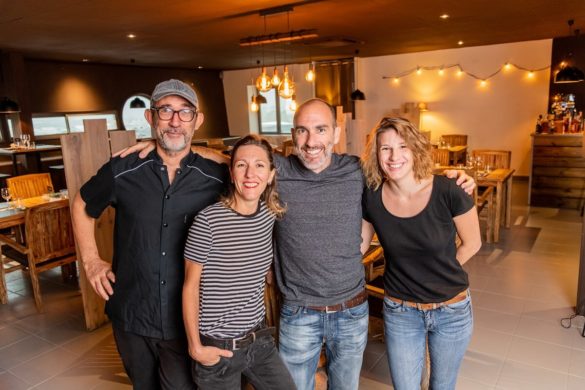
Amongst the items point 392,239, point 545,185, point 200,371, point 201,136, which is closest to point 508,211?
point 545,185

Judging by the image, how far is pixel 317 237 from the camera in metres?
1.78

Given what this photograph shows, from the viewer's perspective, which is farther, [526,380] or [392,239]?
[526,380]

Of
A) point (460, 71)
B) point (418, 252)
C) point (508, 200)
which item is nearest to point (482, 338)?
point (418, 252)

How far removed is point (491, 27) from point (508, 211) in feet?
10.2

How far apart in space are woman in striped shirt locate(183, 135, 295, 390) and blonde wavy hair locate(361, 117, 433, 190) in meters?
0.45

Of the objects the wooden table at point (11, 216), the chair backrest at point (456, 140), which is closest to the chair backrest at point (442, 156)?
the chair backrest at point (456, 140)

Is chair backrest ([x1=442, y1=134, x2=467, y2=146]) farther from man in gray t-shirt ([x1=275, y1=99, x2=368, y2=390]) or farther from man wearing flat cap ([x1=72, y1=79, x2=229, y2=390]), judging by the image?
man wearing flat cap ([x1=72, y1=79, x2=229, y2=390])

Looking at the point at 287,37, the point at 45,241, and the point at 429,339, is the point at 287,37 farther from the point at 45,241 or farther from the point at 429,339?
the point at 429,339

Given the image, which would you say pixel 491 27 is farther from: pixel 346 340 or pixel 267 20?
pixel 346 340

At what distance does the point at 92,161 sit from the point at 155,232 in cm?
217

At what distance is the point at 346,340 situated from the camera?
1.84 m

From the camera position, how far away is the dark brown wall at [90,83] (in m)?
9.89

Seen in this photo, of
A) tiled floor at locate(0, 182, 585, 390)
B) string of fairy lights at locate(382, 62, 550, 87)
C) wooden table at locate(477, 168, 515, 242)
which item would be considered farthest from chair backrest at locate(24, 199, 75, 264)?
string of fairy lights at locate(382, 62, 550, 87)

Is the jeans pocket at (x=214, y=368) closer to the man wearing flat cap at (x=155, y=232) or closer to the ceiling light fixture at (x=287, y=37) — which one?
the man wearing flat cap at (x=155, y=232)
